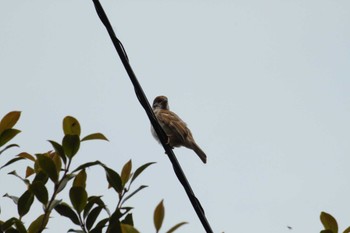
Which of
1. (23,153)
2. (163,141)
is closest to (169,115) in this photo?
(163,141)

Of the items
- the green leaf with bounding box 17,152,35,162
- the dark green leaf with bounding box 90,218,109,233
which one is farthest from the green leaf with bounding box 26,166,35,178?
the dark green leaf with bounding box 90,218,109,233

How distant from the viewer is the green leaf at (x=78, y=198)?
2.58 m

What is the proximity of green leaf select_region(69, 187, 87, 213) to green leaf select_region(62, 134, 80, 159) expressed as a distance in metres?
0.16

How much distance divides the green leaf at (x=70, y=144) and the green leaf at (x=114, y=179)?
17cm

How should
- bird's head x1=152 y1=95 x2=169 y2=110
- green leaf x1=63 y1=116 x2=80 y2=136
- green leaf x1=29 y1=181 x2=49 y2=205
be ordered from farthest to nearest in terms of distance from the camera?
bird's head x1=152 y1=95 x2=169 y2=110
green leaf x1=63 y1=116 x2=80 y2=136
green leaf x1=29 y1=181 x2=49 y2=205

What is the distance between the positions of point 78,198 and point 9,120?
46 cm

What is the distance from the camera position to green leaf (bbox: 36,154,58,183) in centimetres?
257

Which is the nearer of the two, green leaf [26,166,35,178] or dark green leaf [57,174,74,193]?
dark green leaf [57,174,74,193]

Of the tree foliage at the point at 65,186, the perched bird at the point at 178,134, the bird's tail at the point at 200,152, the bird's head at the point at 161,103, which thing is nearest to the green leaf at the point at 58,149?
the tree foliage at the point at 65,186

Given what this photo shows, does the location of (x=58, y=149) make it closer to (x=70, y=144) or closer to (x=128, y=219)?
(x=70, y=144)

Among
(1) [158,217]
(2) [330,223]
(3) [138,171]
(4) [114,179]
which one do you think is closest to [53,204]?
(4) [114,179]

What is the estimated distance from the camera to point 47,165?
2.57 metres

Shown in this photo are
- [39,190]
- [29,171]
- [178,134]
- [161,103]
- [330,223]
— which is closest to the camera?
[39,190]

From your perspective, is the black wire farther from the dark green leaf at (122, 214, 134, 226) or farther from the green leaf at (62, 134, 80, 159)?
the green leaf at (62, 134, 80, 159)
